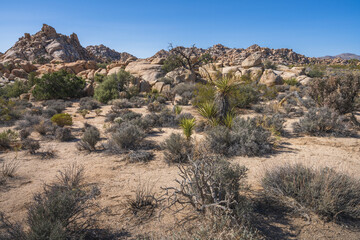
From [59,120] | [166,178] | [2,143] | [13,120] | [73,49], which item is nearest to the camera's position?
[166,178]

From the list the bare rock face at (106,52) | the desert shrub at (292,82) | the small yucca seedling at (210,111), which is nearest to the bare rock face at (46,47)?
the bare rock face at (106,52)

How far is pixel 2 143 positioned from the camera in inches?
257

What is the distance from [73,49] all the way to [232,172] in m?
77.4

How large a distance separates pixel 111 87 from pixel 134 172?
15.1 metres

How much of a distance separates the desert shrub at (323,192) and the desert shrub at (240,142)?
7.37 feet

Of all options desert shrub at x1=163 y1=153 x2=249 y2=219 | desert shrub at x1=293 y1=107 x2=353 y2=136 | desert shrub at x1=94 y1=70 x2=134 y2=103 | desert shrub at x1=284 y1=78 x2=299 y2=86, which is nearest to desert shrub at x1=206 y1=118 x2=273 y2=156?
desert shrub at x1=293 y1=107 x2=353 y2=136

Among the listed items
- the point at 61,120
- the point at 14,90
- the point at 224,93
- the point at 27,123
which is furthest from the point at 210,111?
the point at 14,90

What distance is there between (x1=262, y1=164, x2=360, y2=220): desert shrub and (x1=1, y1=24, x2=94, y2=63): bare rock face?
62614 millimetres

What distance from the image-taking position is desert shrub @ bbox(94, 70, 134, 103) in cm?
1680

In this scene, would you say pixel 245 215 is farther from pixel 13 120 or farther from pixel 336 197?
pixel 13 120

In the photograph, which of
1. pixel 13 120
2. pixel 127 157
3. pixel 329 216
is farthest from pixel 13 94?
pixel 329 216

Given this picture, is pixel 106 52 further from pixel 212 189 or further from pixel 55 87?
pixel 212 189

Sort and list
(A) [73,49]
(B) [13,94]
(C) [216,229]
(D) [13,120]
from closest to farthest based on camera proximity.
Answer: (C) [216,229] → (D) [13,120] → (B) [13,94] → (A) [73,49]

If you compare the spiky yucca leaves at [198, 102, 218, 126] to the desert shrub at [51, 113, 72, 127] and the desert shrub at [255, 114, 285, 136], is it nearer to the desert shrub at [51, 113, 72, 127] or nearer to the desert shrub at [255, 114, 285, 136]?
the desert shrub at [255, 114, 285, 136]
